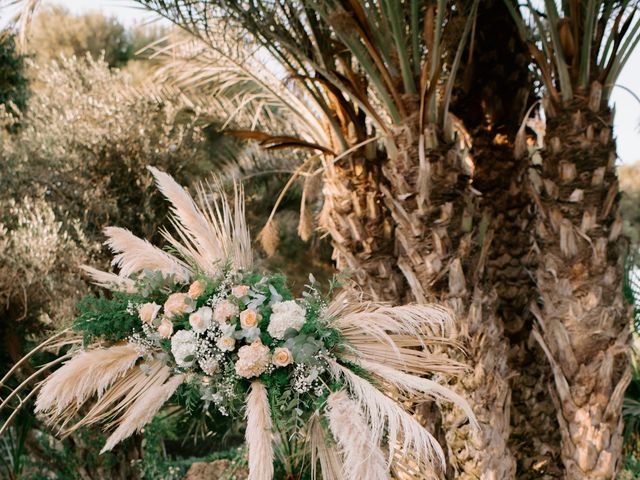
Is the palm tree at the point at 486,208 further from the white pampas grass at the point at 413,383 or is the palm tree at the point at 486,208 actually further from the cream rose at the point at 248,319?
the cream rose at the point at 248,319

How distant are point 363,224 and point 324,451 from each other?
2.62 meters

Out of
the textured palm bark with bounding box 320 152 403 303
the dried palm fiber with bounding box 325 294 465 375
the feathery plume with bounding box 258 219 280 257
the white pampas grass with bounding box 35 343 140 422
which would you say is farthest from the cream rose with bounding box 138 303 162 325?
the feathery plume with bounding box 258 219 280 257

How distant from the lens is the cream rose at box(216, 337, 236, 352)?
3.22 meters

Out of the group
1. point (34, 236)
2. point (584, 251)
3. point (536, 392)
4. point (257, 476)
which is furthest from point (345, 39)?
point (34, 236)

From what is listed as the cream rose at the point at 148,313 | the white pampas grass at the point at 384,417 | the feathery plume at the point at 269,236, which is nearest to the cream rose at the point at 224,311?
the cream rose at the point at 148,313

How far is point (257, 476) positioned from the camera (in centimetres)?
287

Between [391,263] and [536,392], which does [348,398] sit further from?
[536,392]

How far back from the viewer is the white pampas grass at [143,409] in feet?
10.4

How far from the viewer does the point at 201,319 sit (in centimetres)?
327

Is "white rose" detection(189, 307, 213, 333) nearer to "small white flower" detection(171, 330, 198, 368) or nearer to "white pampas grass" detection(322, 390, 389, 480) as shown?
"small white flower" detection(171, 330, 198, 368)

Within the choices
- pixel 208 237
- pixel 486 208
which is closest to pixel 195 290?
pixel 208 237

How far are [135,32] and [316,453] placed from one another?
16.0 m

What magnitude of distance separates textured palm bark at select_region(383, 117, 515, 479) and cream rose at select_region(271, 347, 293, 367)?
2.00 meters

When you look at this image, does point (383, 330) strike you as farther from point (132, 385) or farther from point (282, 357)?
point (132, 385)
